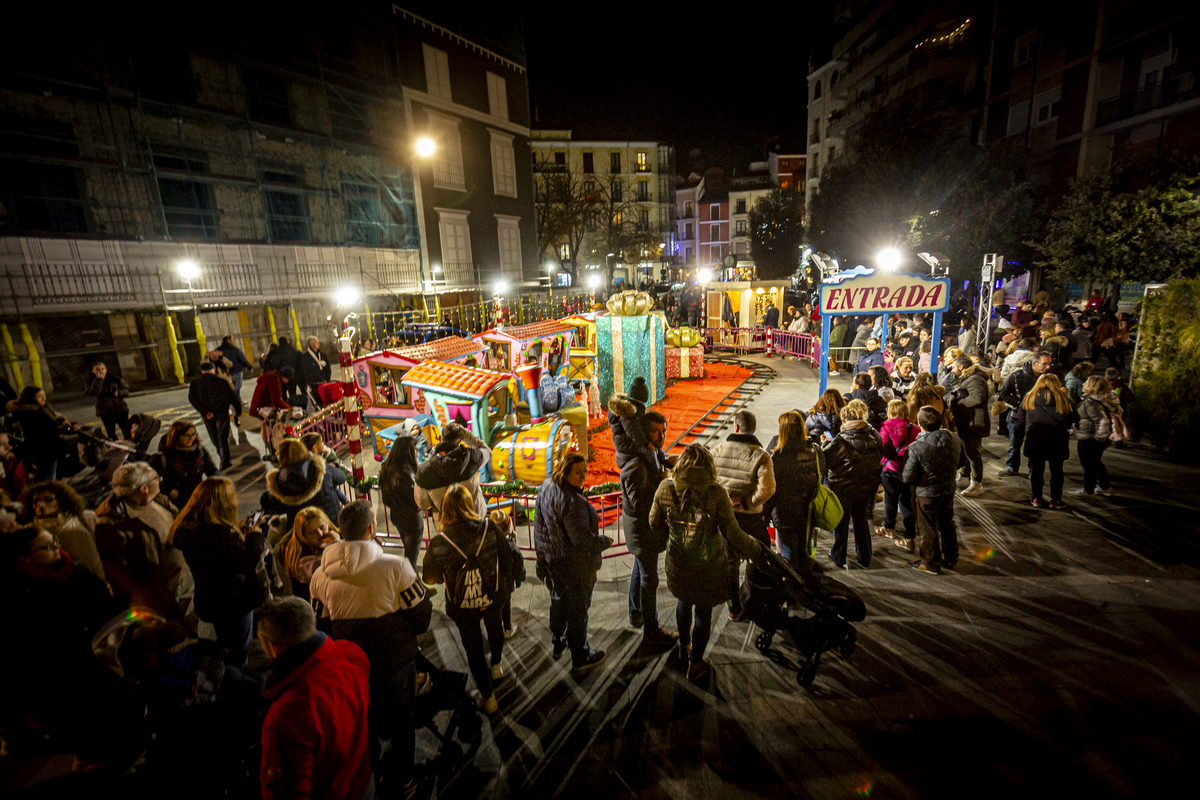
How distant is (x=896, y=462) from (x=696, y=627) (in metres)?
3.12

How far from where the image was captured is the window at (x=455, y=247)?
21.5 meters

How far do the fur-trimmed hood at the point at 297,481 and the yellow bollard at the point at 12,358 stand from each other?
41.8 ft

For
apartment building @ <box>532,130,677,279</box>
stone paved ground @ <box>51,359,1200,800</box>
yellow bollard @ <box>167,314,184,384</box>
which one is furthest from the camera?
apartment building @ <box>532,130,677,279</box>

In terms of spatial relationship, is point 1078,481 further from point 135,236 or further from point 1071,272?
point 135,236

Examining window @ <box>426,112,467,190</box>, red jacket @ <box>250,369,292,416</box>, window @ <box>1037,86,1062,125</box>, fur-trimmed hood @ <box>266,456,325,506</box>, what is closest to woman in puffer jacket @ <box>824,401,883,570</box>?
fur-trimmed hood @ <box>266,456,325,506</box>

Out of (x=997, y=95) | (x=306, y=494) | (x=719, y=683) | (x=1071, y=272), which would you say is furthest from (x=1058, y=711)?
(x=997, y=95)

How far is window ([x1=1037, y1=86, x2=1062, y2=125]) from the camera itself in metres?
21.5

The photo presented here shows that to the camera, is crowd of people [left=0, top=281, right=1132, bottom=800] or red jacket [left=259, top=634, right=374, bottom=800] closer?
red jacket [left=259, top=634, right=374, bottom=800]

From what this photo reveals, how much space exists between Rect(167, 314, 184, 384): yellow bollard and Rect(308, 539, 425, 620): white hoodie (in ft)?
49.2

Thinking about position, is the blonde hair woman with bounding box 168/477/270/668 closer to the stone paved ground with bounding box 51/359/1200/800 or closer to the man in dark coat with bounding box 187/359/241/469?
the stone paved ground with bounding box 51/359/1200/800

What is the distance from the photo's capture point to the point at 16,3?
1180cm

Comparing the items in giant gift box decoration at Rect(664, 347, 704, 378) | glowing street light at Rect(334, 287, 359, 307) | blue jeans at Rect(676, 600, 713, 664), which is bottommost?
blue jeans at Rect(676, 600, 713, 664)

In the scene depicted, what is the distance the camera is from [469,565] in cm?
329

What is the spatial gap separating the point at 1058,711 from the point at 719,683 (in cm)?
220
